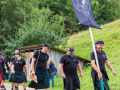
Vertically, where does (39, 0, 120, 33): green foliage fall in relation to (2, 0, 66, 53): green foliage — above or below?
above

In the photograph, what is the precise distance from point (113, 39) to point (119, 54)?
6.58m

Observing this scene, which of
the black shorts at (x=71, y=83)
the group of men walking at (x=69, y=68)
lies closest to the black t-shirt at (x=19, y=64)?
the group of men walking at (x=69, y=68)

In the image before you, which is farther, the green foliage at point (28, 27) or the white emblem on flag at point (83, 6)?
the green foliage at point (28, 27)

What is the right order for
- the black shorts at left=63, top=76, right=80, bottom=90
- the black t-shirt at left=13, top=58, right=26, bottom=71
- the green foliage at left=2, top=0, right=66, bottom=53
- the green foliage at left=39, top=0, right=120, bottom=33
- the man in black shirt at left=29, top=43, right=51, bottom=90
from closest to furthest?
the black shorts at left=63, top=76, right=80, bottom=90, the man in black shirt at left=29, top=43, right=51, bottom=90, the black t-shirt at left=13, top=58, right=26, bottom=71, the green foliage at left=2, top=0, right=66, bottom=53, the green foliage at left=39, top=0, right=120, bottom=33

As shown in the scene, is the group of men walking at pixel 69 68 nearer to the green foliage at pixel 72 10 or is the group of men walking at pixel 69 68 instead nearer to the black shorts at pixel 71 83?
the black shorts at pixel 71 83

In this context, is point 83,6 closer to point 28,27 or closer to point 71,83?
point 71,83

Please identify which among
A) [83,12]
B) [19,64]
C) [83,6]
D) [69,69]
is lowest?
[69,69]

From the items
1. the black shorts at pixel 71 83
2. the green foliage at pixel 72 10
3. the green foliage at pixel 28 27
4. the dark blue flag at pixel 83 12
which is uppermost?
the green foliage at pixel 72 10

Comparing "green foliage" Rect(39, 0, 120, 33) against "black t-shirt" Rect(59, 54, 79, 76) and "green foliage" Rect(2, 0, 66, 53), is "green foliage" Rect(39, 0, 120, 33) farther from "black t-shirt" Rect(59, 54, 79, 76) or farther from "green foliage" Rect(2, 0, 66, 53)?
"black t-shirt" Rect(59, 54, 79, 76)

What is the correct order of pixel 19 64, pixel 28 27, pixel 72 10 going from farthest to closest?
pixel 72 10, pixel 28 27, pixel 19 64

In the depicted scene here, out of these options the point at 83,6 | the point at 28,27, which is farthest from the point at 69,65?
the point at 28,27

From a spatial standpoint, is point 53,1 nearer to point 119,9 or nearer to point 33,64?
point 119,9

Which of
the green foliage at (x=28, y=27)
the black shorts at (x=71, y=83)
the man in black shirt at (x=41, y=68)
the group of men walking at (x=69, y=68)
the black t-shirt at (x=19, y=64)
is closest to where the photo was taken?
the group of men walking at (x=69, y=68)

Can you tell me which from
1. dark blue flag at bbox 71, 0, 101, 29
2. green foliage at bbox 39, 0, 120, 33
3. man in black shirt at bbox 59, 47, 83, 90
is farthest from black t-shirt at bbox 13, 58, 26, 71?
green foliage at bbox 39, 0, 120, 33
